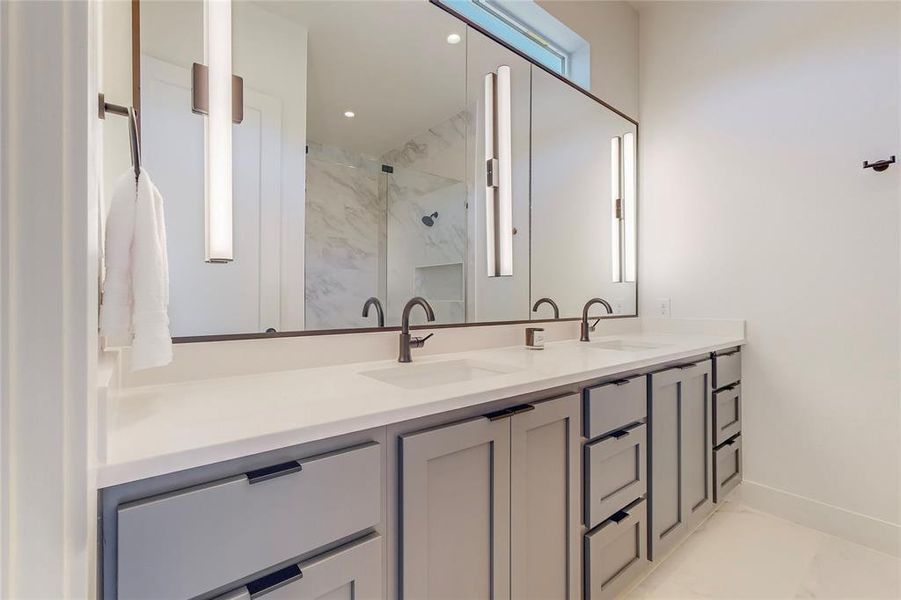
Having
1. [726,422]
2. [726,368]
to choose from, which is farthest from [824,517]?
[726,368]

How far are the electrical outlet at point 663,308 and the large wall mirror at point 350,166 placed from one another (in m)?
0.63

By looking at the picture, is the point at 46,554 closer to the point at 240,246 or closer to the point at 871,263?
the point at 240,246

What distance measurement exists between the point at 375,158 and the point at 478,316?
753mm

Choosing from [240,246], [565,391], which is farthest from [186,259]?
[565,391]

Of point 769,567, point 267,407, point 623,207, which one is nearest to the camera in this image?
point 267,407

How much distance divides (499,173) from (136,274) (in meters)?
1.48

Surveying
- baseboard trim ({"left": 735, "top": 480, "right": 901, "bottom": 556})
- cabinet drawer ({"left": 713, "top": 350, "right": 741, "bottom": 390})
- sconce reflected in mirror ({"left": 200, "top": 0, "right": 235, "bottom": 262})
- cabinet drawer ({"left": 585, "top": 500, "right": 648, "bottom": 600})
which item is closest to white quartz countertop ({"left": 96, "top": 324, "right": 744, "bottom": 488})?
sconce reflected in mirror ({"left": 200, "top": 0, "right": 235, "bottom": 262})

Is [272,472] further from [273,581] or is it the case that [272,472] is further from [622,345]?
[622,345]

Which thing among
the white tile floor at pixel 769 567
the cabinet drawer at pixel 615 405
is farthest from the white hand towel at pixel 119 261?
the white tile floor at pixel 769 567

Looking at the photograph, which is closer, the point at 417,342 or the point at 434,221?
the point at 417,342

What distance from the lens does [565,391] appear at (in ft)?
3.85

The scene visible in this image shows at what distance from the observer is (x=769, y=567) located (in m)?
1.59

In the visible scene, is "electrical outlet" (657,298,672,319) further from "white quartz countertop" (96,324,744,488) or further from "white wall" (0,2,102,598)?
"white wall" (0,2,102,598)

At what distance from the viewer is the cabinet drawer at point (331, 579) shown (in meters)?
0.67
